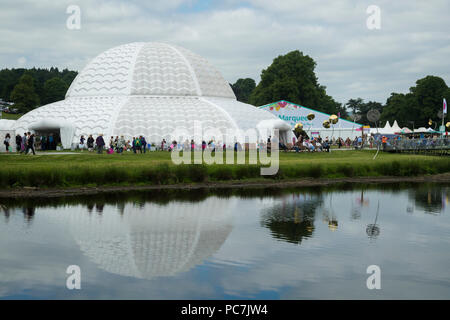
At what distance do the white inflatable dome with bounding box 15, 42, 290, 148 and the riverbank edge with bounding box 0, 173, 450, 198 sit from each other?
21105mm

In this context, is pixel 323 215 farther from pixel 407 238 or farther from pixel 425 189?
pixel 425 189

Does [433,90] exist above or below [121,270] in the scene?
above

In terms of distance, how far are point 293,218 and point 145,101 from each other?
37719 mm

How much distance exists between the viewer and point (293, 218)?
50.8ft

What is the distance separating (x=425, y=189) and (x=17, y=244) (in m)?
18.7

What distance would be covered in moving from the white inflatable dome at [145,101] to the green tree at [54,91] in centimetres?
5721

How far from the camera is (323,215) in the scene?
1609 cm

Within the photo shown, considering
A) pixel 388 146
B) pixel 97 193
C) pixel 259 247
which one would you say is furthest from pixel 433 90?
pixel 259 247

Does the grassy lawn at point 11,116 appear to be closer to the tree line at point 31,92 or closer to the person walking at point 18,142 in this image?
the tree line at point 31,92

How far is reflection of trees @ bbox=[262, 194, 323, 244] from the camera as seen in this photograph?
12992 mm

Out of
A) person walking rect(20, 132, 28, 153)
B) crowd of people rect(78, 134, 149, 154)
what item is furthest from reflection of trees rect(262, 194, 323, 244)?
person walking rect(20, 132, 28, 153)

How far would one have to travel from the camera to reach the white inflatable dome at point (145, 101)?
4666cm

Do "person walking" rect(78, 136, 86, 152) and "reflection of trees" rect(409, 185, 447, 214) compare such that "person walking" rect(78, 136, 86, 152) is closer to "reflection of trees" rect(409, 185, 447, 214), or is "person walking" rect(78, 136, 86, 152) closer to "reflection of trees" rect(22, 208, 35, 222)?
"reflection of trees" rect(22, 208, 35, 222)
